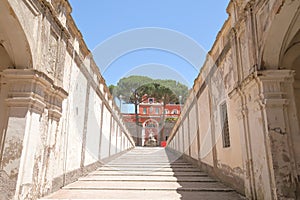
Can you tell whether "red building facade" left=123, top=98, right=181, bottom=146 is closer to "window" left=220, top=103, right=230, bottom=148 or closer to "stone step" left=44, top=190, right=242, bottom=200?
"window" left=220, top=103, right=230, bottom=148

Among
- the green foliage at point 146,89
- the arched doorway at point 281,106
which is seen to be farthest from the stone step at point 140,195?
the green foliage at point 146,89

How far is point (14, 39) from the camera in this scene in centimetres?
404

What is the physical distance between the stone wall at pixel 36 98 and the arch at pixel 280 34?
14.1 feet

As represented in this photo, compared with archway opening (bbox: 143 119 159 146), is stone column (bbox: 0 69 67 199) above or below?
below

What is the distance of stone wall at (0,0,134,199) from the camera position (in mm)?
3922

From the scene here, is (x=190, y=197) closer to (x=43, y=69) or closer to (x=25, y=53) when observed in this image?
(x=43, y=69)

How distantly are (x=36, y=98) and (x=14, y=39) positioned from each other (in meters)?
1.13

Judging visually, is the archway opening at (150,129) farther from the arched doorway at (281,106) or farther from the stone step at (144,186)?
the arched doorway at (281,106)

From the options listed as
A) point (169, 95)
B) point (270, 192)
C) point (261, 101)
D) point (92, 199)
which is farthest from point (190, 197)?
point (169, 95)

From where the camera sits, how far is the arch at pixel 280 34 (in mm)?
3666

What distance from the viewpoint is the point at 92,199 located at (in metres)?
4.70

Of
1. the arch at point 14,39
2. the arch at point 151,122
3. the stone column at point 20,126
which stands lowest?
the stone column at point 20,126

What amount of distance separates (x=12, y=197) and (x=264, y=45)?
5.19 meters

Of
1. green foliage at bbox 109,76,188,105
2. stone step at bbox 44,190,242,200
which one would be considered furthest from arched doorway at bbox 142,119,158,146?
stone step at bbox 44,190,242,200
